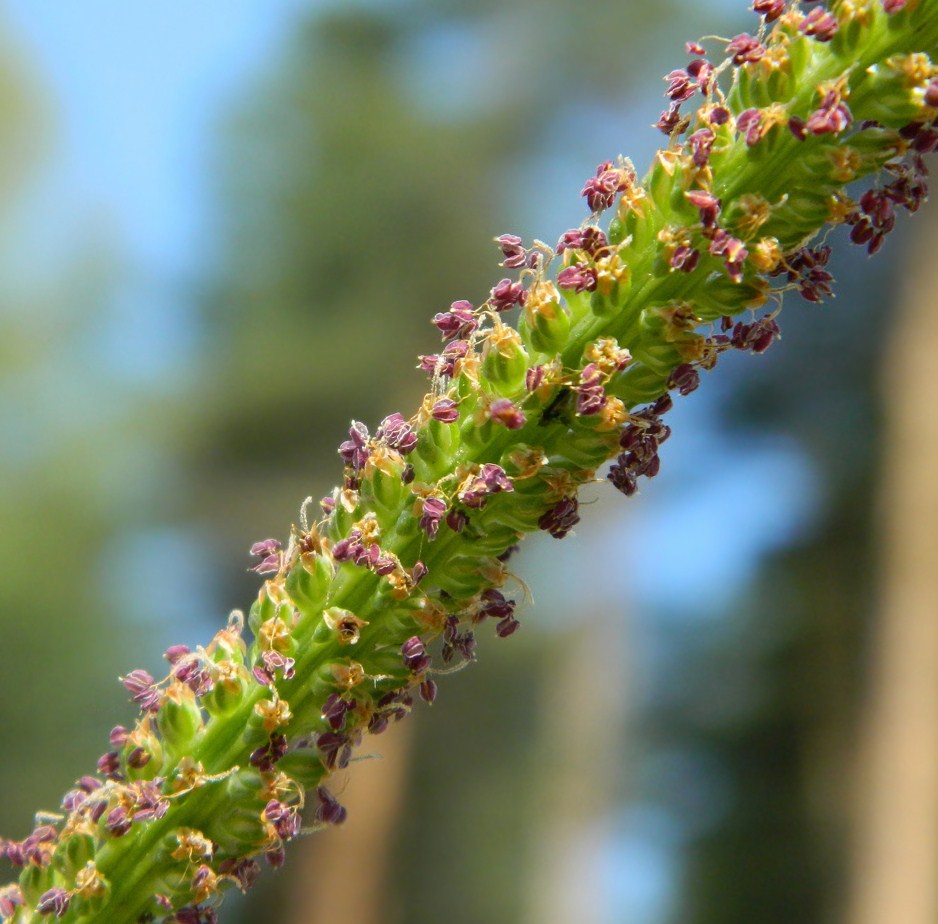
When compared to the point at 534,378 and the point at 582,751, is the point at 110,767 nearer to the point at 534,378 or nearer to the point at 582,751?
the point at 534,378

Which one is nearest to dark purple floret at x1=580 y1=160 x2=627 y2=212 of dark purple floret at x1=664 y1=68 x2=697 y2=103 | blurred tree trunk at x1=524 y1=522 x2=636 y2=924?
dark purple floret at x1=664 y1=68 x2=697 y2=103

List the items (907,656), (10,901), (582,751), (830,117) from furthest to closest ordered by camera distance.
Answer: (582,751) < (907,656) < (10,901) < (830,117)

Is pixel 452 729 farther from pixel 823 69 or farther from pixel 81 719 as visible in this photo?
pixel 823 69

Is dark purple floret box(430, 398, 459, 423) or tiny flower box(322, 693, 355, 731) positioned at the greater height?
dark purple floret box(430, 398, 459, 423)

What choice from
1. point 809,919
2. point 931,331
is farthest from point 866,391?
point 809,919

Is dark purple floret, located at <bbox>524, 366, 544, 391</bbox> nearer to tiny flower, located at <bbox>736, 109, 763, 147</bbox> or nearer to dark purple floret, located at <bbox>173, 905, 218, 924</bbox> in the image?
tiny flower, located at <bbox>736, 109, 763, 147</bbox>

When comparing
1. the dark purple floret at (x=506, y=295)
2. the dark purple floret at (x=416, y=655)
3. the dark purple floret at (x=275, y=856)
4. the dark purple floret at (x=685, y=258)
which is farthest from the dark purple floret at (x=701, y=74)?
the dark purple floret at (x=275, y=856)

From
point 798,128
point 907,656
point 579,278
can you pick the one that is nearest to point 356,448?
point 579,278

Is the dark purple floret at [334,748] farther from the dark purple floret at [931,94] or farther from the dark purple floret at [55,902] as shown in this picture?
the dark purple floret at [931,94]
